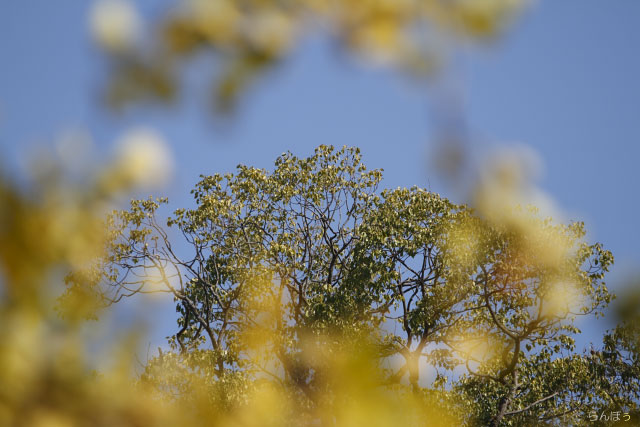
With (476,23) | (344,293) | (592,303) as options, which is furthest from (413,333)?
(476,23)

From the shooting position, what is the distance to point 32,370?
3.62 ft

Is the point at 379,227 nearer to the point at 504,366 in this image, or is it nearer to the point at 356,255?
the point at 356,255

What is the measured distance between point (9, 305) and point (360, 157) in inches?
527

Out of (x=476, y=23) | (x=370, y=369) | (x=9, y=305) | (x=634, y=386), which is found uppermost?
(x=634, y=386)

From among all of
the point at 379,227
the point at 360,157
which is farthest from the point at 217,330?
the point at 360,157

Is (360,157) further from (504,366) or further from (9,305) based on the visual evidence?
(9,305)

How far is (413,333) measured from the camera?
1241 cm

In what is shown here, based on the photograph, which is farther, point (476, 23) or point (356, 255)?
point (356, 255)

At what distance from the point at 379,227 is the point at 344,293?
5.77ft

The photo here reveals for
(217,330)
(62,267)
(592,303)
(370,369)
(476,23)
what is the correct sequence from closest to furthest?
(370,369) < (62,267) < (476,23) < (592,303) < (217,330)

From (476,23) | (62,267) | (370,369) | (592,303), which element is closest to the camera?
(370,369)

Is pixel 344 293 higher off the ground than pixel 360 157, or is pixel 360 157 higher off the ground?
pixel 360 157

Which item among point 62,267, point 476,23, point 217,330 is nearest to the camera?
point 62,267

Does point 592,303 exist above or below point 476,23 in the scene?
above
